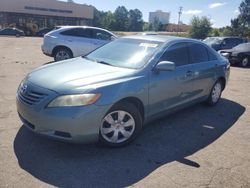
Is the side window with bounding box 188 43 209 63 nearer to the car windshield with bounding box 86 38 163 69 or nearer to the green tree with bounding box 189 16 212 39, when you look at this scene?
the car windshield with bounding box 86 38 163 69

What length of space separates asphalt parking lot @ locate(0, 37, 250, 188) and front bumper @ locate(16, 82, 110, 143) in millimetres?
333

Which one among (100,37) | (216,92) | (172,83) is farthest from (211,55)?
(100,37)

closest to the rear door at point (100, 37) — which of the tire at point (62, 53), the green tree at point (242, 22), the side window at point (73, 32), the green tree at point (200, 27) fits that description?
the side window at point (73, 32)

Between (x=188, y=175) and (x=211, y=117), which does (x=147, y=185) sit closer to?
(x=188, y=175)

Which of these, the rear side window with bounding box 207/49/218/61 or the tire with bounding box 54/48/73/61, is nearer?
the rear side window with bounding box 207/49/218/61

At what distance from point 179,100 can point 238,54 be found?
11.7 m

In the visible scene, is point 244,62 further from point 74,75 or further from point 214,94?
point 74,75

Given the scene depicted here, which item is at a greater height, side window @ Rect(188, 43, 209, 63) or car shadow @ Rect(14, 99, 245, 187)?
side window @ Rect(188, 43, 209, 63)

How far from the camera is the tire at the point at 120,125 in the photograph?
155 inches

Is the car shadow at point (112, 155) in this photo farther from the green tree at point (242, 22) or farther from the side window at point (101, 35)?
the green tree at point (242, 22)

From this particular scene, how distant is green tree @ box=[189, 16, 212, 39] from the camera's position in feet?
173

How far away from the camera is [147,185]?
3270 mm

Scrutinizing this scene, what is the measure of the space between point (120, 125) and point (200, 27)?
5266 cm

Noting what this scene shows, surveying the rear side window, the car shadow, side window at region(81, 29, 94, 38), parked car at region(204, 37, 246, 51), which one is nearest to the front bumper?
the car shadow
